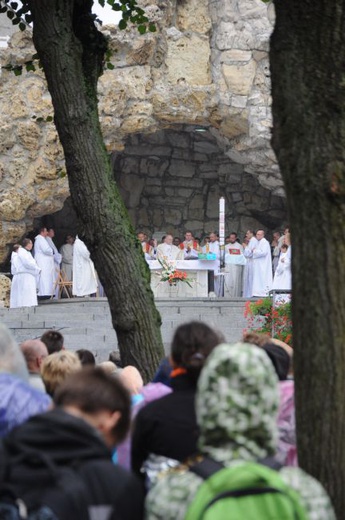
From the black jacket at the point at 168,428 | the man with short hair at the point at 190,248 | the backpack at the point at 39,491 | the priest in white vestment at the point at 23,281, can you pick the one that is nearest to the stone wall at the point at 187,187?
the man with short hair at the point at 190,248

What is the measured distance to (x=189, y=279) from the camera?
72.7 ft

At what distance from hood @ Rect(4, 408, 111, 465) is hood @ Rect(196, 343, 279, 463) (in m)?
0.31

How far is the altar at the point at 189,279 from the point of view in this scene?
874 inches

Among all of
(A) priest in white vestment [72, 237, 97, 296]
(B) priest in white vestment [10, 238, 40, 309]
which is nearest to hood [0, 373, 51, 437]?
(B) priest in white vestment [10, 238, 40, 309]

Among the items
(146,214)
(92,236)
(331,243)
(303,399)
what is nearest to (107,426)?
(303,399)

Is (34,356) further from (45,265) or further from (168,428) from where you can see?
(45,265)

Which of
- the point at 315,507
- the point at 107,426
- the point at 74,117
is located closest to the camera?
the point at 315,507

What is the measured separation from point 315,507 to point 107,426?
0.65 m

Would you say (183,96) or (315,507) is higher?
(183,96)

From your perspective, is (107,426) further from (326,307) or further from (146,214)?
(146,214)

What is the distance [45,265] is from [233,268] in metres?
4.66

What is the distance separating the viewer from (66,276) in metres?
24.2

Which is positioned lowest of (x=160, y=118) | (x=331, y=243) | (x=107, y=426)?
(x=107, y=426)

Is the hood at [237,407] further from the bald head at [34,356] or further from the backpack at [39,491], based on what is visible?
the bald head at [34,356]
